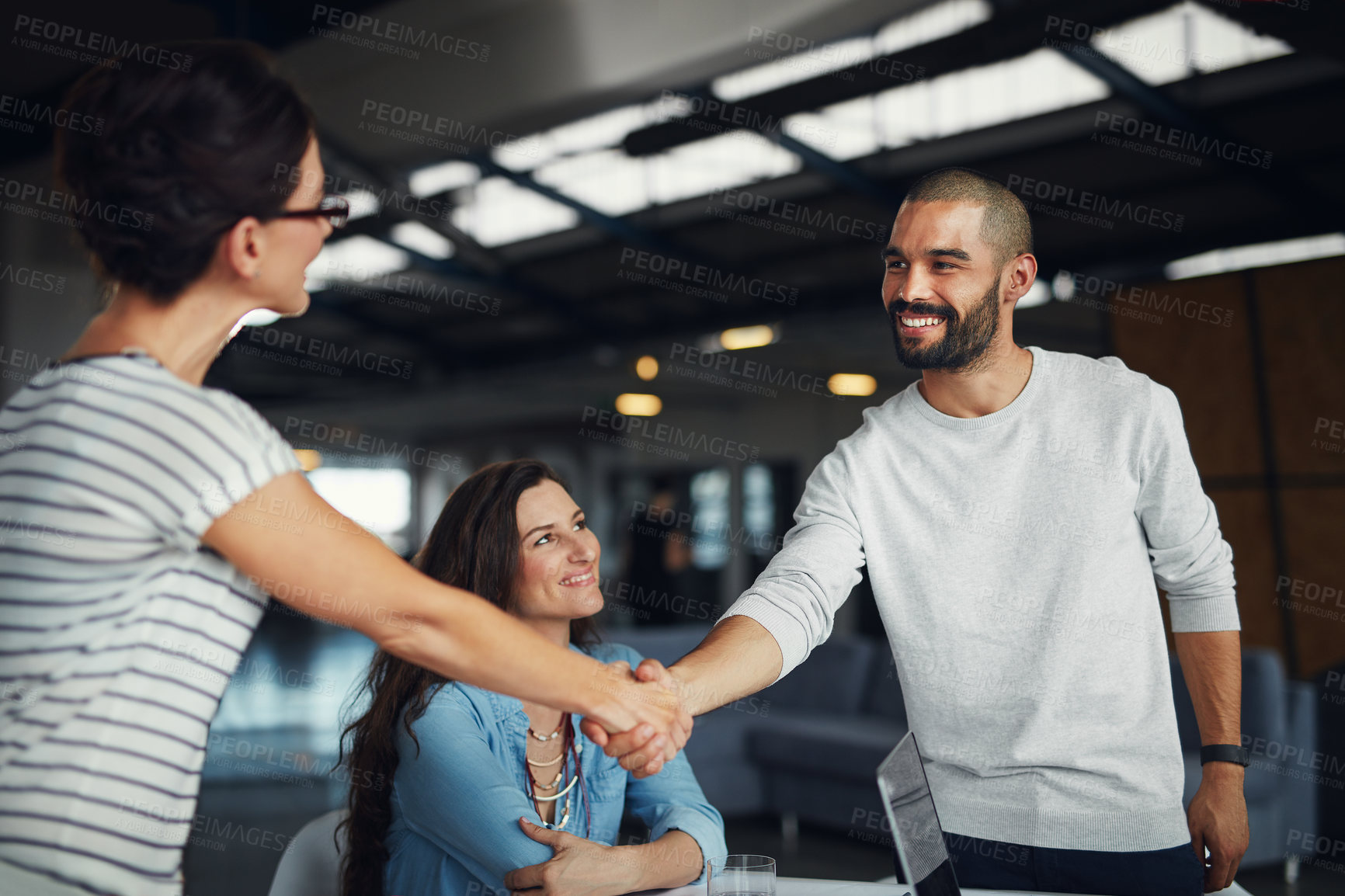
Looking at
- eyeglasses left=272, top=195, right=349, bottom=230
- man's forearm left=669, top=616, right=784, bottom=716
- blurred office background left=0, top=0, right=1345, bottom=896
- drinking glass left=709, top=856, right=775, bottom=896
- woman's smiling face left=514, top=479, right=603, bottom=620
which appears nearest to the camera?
eyeglasses left=272, top=195, right=349, bottom=230

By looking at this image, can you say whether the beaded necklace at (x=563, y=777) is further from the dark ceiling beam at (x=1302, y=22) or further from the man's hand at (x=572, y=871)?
the dark ceiling beam at (x=1302, y=22)

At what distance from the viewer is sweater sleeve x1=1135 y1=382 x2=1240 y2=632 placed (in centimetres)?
166

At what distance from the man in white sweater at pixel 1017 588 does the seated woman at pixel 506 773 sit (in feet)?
1.19

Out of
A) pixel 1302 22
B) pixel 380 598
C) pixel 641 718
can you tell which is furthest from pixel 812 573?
pixel 1302 22

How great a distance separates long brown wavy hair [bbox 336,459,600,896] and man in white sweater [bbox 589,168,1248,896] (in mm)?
529

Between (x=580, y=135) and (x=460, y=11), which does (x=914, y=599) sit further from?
(x=580, y=135)

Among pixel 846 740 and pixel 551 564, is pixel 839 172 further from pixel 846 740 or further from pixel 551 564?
pixel 551 564

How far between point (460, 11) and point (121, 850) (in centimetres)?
508

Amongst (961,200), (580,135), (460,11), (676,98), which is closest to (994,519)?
(961,200)

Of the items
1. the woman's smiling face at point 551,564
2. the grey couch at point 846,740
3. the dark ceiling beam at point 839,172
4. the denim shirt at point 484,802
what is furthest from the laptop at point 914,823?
the dark ceiling beam at point 839,172

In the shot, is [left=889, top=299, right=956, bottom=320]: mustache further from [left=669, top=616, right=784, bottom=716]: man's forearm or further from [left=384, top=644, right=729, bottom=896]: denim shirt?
[left=384, top=644, right=729, bottom=896]: denim shirt

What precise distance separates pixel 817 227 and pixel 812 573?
760 cm

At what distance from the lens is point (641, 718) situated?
144 cm

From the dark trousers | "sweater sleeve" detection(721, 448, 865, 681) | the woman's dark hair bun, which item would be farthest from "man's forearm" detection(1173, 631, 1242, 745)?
the woman's dark hair bun
